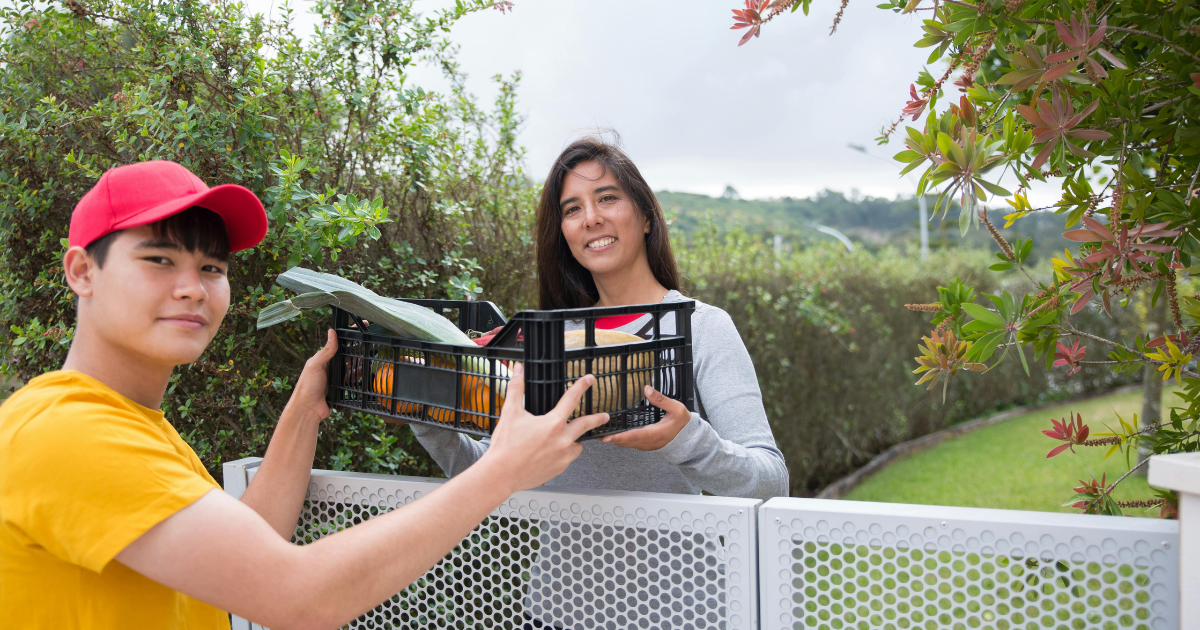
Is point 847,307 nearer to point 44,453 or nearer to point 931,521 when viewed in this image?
point 931,521

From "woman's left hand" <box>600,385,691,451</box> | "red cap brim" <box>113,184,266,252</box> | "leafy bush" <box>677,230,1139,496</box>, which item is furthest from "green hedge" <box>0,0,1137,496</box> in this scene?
"leafy bush" <box>677,230,1139,496</box>

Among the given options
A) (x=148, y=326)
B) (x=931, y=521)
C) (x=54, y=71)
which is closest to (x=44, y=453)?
(x=148, y=326)

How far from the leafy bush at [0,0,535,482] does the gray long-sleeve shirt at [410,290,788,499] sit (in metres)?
0.73

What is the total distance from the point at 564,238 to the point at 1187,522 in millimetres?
1721

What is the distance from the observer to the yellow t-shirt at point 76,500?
98cm

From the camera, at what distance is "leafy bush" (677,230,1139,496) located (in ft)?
21.7

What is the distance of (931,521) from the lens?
44.4 inches

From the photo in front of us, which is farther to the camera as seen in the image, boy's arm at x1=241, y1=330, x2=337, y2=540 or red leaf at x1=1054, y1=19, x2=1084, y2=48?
boy's arm at x1=241, y1=330, x2=337, y2=540

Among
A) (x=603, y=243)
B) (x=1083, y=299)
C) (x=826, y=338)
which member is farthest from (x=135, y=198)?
(x=826, y=338)

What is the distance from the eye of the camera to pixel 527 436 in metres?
1.13

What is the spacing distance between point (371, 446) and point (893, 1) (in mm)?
2222

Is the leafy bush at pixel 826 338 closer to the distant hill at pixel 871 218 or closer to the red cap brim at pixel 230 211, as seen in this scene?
the red cap brim at pixel 230 211

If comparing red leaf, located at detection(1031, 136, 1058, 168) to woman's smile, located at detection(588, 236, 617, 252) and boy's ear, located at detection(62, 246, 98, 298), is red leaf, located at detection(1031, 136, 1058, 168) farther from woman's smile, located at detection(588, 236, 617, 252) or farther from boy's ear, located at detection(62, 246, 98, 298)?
boy's ear, located at detection(62, 246, 98, 298)

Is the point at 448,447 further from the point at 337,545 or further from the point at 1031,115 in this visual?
the point at 1031,115
